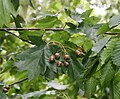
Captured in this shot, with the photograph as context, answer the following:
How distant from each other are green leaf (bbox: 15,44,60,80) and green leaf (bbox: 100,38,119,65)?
24cm

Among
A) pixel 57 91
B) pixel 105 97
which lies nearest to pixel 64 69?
pixel 57 91

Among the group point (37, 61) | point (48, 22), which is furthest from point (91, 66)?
point (48, 22)

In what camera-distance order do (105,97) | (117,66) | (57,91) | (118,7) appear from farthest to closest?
(118,7), (105,97), (57,91), (117,66)

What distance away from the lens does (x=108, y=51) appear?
835 mm

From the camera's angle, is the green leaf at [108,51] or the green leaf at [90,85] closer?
the green leaf at [108,51]

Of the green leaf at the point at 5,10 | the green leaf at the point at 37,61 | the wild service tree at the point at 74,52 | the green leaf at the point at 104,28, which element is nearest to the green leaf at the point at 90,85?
the wild service tree at the point at 74,52

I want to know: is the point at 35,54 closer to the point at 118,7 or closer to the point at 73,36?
the point at 73,36

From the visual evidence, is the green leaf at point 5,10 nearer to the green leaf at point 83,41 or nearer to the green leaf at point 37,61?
the green leaf at point 37,61

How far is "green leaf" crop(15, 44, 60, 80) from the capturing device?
1.01m

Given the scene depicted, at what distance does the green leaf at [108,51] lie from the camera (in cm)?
83

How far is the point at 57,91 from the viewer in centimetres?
138

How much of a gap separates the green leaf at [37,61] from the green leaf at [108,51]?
0.24 m

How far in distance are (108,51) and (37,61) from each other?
0.28m

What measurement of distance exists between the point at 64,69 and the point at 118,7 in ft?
3.98
